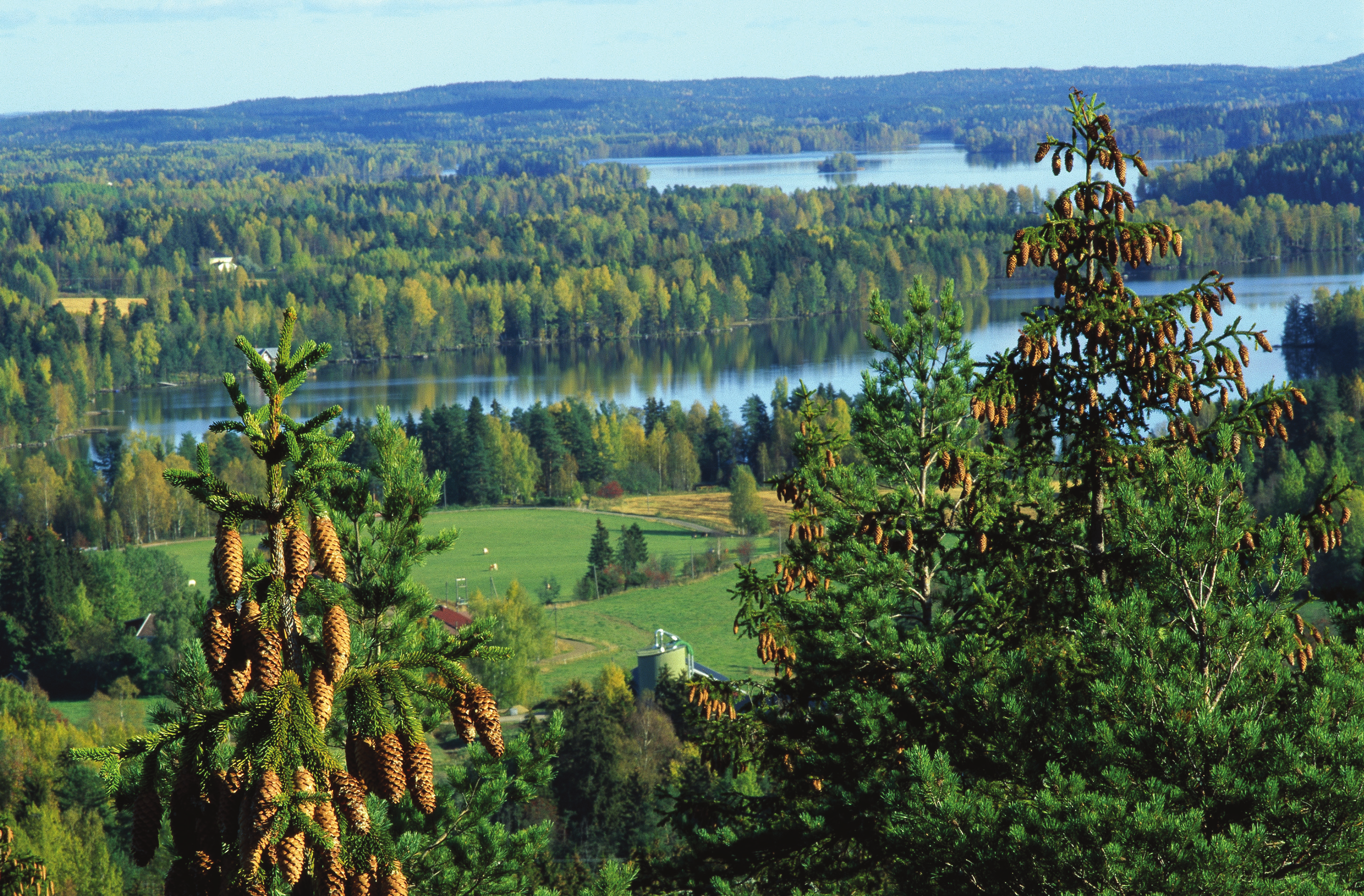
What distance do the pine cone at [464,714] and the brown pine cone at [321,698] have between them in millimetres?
303

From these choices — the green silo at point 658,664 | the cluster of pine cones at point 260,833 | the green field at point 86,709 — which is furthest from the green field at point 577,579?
the cluster of pine cones at point 260,833

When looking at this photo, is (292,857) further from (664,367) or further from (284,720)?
(664,367)

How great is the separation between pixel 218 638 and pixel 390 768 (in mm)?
494

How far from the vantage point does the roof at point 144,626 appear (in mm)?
46950

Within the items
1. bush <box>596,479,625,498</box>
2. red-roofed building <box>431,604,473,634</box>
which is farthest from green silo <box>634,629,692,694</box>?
bush <box>596,479,625,498</box>

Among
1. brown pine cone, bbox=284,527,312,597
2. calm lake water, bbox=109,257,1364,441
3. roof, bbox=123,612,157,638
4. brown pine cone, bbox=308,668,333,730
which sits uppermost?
brown pine cone, bbox=284,527,312,597

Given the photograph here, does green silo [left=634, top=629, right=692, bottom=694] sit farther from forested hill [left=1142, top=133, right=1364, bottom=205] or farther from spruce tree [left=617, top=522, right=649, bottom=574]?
forested hill [left=1142, top=133, right=1364, bottom=205]

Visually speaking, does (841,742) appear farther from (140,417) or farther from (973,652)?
(140,417)

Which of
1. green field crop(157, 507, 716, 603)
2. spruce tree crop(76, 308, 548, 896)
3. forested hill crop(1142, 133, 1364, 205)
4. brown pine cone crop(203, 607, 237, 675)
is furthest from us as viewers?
forested hill crop(1142, 133, 1364, 205)

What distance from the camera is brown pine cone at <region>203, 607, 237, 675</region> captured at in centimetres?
328

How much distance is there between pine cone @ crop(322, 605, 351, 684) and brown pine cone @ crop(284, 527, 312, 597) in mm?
103

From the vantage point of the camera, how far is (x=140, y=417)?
87.5 m

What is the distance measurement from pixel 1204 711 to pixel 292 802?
3.49 m

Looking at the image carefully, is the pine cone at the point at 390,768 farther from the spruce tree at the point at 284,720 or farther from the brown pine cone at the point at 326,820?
the brown pine cone at the point at 326,820
